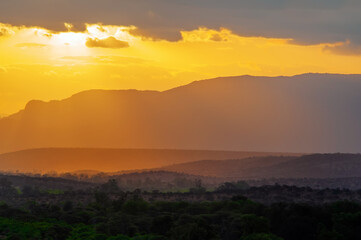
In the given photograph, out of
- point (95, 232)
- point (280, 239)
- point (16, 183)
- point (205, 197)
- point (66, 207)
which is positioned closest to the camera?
point (280, 239)

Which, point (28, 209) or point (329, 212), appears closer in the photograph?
point (329, 212)

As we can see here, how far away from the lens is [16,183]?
141m

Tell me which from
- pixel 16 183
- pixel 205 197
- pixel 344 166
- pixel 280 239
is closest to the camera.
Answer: pixel 280 239

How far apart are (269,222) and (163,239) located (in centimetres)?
1091

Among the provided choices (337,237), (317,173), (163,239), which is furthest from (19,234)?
(317,173)

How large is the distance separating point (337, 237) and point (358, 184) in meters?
84.0

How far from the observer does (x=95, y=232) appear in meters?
67.6

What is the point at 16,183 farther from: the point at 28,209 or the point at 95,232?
the point at 95,232

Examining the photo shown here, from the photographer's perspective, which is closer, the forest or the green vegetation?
the green vegetation

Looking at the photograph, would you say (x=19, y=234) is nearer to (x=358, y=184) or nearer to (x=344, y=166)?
(x=358, y=184)

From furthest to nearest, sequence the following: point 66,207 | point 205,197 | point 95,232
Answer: point 205,197 < point 66,207 < point 95,232

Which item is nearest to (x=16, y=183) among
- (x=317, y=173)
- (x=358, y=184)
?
(x=358, y=184)

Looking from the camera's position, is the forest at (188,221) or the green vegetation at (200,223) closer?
the green vegetation at (200,223)

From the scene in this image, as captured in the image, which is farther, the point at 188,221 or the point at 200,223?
the point at 188,221
